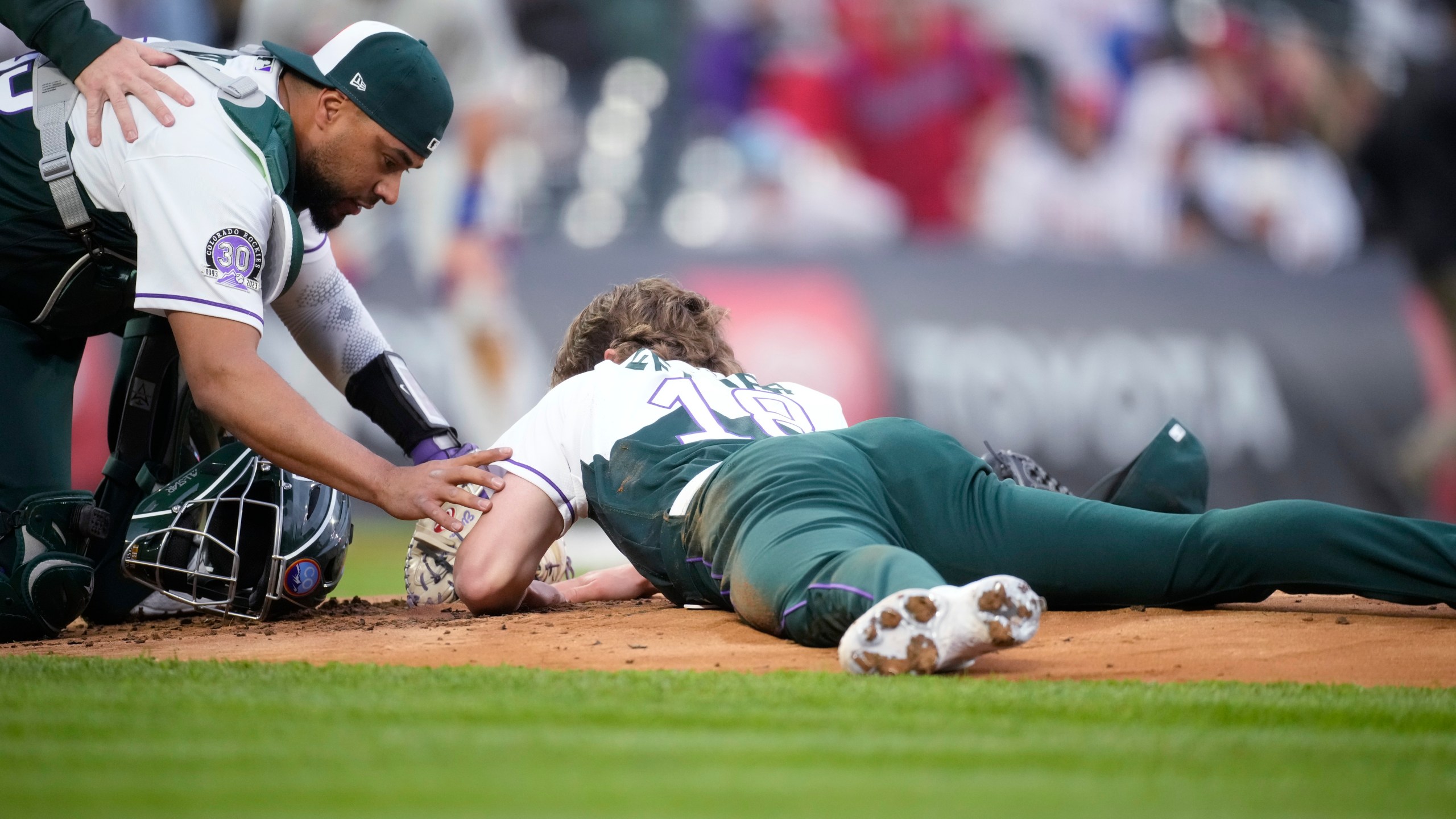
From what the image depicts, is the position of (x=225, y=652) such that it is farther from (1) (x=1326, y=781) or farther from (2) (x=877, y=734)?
(1) (x=1326, y=781)

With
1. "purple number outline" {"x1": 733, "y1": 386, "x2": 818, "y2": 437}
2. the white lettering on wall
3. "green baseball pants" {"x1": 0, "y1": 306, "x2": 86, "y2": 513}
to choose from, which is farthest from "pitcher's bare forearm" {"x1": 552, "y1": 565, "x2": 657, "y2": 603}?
the white lettering on wall

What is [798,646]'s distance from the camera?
10.8 ft

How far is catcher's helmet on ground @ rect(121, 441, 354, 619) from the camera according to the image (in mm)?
3973

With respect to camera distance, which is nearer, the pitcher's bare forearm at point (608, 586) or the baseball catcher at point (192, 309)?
the baseball catcher at point (192, 309)

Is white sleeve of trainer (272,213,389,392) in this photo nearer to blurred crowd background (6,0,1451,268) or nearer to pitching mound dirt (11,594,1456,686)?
pitching mound dirt (11,594,1456,686)

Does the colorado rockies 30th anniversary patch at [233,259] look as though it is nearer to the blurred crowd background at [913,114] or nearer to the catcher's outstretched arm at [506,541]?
the catcher's outstretched arm at [506,541]

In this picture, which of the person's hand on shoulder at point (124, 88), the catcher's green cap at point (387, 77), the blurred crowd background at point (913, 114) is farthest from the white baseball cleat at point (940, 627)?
the blurred crowd background at point (913, 114)

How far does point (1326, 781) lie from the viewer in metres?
1.96

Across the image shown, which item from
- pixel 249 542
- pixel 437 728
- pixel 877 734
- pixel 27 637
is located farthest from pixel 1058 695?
pixel 27 637

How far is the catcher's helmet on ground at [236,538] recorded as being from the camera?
13.0 ft

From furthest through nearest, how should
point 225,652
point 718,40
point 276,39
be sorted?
point 718,40 → point 276,39 → point 225,652

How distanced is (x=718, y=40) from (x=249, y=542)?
8013mm

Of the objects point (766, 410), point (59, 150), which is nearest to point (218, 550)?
point (59, 150)

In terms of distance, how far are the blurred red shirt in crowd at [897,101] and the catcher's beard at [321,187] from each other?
726cm
